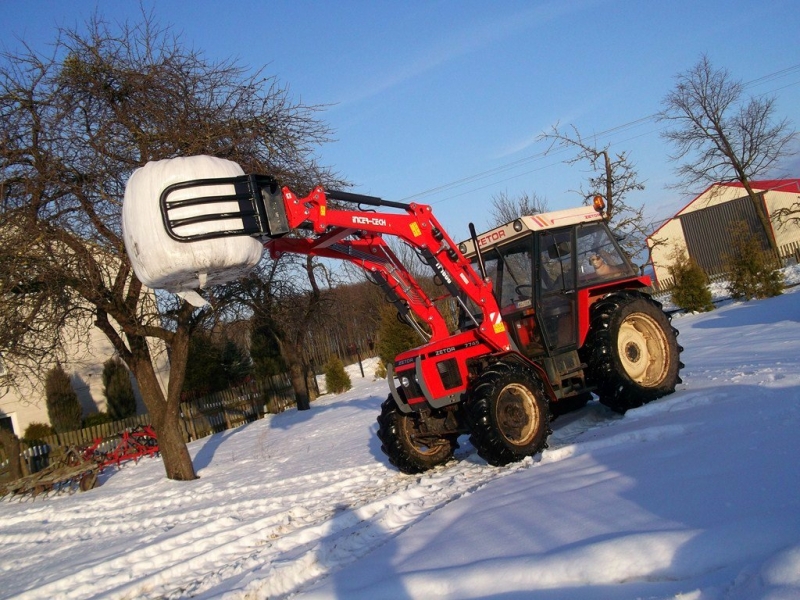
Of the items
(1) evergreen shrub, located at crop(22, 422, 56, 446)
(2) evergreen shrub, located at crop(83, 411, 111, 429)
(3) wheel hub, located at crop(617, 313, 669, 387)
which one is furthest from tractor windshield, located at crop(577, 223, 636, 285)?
(1) evergreen shrub, located at crop(22, 422, 56, 446)

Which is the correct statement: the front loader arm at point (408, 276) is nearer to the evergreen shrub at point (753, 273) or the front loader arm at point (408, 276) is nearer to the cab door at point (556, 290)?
the cab door at point (556, 290)

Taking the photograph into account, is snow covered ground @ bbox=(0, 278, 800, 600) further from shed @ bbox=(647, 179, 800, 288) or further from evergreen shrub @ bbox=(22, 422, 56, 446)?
shed @ bbox=(647, 179, 800, 288)

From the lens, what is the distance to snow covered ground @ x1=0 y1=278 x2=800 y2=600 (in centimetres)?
350

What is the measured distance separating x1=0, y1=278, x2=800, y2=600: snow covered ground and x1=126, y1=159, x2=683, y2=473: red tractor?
1.33 ft

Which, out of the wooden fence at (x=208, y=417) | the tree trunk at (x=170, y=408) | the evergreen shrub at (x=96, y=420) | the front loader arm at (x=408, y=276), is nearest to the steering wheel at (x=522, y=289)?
the front loader arm at (x=408, y=276)

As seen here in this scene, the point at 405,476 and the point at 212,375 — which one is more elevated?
the point at 212,375

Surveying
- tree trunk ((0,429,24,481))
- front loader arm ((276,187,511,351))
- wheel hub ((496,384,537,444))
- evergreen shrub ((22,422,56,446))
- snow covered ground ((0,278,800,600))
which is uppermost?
front loader arm ((276,187,511,351))

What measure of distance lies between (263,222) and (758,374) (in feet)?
19.0

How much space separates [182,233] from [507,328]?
4075mm

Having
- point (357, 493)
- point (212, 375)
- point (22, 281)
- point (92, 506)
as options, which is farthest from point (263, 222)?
point (212, 375)

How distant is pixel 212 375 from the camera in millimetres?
27297

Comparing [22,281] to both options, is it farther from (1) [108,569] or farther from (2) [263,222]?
(2) [263,222]

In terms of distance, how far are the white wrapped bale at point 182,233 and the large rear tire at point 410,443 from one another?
10.6 ft

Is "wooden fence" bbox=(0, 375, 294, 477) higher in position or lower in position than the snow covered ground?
higher
